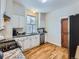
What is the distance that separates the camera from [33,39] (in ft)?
19.4

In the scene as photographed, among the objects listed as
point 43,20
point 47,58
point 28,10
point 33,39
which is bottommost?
point 47,58

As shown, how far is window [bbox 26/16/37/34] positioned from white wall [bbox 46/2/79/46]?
115 cm

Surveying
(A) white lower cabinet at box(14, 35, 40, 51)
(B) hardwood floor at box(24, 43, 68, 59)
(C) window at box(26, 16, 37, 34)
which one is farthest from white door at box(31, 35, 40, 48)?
(C) window at box(26, 16, 37, 34)

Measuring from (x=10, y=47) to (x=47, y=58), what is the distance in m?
2.33

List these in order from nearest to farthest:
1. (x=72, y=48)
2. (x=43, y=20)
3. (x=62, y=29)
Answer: (x=72, y=48), (x=62, y=29), (x=43, y=20)

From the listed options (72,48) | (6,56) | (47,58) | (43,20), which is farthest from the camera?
(43,20)

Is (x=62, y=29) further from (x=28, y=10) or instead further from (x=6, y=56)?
(x=6, y=56)

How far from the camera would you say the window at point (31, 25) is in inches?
279

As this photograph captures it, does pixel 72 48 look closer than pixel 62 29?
Yes

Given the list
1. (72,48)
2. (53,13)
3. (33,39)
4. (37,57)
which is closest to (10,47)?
(72,48)

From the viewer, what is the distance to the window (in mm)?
7086

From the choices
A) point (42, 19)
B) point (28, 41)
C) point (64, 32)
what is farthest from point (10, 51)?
point (42, 19)

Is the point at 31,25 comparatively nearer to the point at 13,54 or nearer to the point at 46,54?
the point at 46,54

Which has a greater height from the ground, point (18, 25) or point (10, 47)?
point (18, 25)
